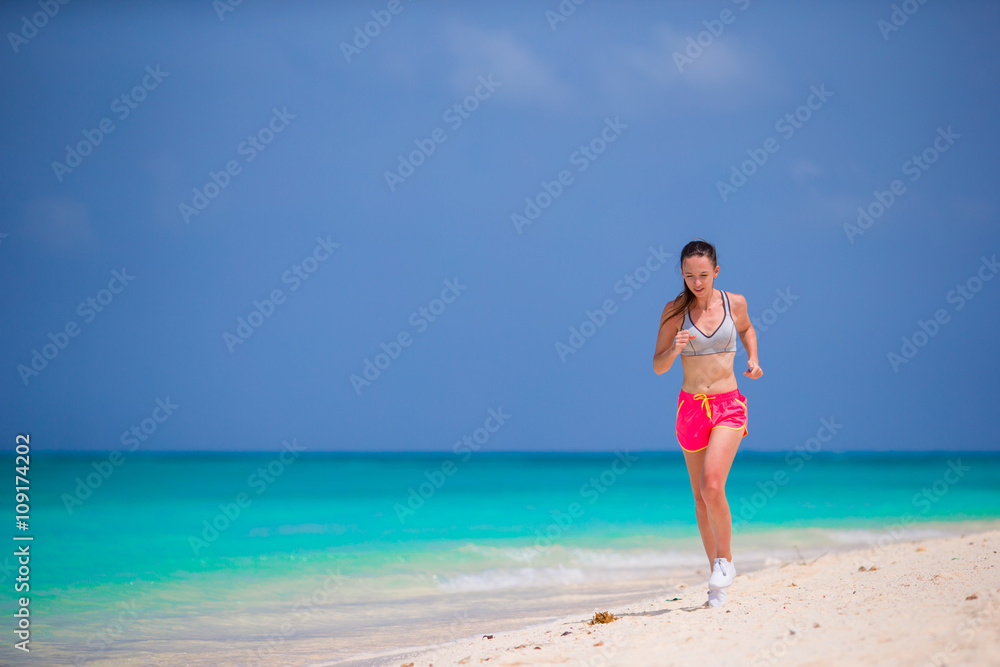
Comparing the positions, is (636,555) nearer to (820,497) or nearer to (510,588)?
(510,588)

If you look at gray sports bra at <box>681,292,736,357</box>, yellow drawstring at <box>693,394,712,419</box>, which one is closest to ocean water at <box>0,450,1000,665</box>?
yellow drawstring at <box>693,394,712,419</box>

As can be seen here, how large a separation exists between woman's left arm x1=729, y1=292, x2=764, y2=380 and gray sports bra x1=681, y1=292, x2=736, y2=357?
67mm

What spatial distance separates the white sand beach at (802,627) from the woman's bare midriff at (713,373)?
1125 millimetres

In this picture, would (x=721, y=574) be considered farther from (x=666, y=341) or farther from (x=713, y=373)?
(x=666, y=341)

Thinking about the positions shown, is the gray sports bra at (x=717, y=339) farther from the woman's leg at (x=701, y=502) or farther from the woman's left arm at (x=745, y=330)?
the woman's leg at (x=701, y=502)

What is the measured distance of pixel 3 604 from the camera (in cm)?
585

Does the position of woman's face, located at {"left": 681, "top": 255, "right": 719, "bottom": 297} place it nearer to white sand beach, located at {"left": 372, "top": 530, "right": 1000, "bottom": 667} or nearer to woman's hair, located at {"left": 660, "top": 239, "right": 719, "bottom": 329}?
woman's hair, located at {"left": 660, "top": 239, "right": 719, "bottom": 329}

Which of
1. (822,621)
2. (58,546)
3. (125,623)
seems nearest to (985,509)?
(822,621)

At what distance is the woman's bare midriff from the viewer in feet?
13.4

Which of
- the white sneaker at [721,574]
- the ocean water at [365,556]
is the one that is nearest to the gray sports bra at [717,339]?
the white sneaker at [721,574]

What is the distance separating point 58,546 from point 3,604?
396 cm

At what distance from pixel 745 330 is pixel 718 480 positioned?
2.86 ft

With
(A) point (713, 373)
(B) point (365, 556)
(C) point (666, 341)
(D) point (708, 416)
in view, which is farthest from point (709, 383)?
(B) point (365, 556)

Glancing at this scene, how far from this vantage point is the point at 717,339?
160 inches
